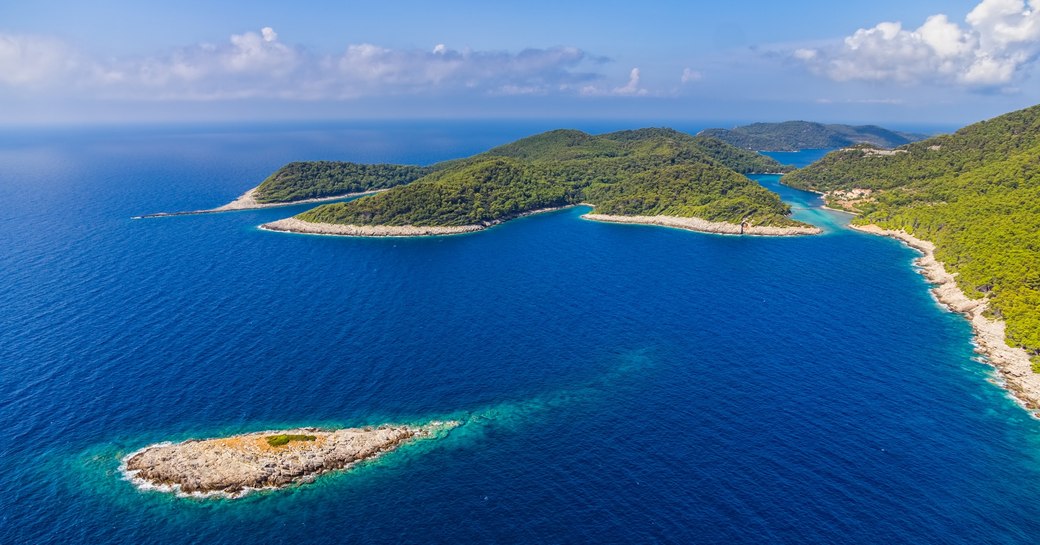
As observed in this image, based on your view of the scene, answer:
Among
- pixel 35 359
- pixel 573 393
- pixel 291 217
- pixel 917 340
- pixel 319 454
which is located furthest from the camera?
pixel 291 217

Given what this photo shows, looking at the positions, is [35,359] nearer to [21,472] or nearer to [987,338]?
[21,472]

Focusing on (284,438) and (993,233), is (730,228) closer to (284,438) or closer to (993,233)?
(993,233)

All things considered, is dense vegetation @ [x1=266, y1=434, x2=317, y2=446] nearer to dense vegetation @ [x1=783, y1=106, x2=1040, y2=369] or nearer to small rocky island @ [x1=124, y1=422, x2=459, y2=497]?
small rocky island @ [x1=124, y1=422, x2=459, y2=497]

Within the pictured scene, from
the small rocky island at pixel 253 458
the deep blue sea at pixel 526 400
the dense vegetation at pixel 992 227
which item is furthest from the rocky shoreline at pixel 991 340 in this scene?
the small rocky island at pixel 253 458

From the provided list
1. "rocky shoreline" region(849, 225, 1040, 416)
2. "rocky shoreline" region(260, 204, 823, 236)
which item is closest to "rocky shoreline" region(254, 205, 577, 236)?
"rocky shoreline" region(260, 204, 823, 236)

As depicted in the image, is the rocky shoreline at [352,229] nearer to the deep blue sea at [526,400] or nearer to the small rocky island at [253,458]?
the deep blue sea at [526,400]

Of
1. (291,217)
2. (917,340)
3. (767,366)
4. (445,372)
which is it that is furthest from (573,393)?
(291,217)
